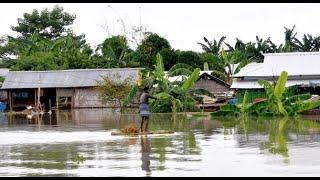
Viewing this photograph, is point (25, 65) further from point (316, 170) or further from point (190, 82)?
point (316, 170)

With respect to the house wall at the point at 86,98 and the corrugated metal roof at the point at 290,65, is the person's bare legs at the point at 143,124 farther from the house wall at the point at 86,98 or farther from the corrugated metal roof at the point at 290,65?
the house wall at the point at 86,98

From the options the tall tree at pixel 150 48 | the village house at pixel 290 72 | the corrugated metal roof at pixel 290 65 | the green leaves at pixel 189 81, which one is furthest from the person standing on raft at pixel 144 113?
the tall tree at pixel 150 48

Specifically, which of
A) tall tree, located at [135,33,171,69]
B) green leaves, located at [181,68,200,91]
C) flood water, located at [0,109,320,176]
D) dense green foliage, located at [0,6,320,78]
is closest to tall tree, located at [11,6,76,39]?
dense green foliage, located at [0,6,320,78]

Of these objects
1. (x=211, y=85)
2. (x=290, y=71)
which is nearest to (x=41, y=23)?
(x=211, y=85)

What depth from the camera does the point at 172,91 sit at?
120 feet

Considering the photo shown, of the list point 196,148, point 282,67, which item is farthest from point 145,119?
point 282,67

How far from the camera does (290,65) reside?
134 ft

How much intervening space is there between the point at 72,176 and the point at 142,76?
29.5 meters

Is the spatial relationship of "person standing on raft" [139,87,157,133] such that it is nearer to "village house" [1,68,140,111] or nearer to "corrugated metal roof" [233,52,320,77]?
"corrugated metal roof" [233,52,320,77]

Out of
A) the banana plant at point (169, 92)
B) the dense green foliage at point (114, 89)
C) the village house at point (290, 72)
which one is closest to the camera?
the banana plant at point (169, 92)

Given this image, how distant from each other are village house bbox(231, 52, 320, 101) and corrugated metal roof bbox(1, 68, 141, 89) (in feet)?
41.1

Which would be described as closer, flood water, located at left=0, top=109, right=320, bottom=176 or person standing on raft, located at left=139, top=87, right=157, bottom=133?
flood water, located at left=0, top=109, right=320, bottom=176

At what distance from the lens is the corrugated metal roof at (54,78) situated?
5075 centimetres

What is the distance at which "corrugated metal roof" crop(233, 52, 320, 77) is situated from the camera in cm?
4016
